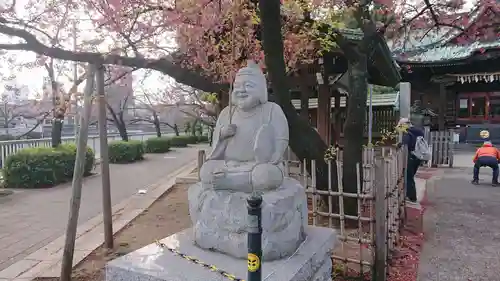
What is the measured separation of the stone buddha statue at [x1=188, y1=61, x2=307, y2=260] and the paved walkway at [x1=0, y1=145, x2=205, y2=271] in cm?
317

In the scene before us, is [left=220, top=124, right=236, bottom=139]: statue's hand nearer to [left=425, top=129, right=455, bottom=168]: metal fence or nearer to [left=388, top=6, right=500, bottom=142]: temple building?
[left=425, top=129, right=455, bottom=168]: metal fence

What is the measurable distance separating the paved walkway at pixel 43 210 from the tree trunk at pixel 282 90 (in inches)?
158

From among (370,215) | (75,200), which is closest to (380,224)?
(370,215)

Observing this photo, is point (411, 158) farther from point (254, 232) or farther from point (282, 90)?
point (254, 232)

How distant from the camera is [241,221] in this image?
284cm

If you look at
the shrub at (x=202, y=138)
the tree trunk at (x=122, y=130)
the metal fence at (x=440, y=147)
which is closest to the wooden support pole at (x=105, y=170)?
the metal fence at (x=440, y=147)

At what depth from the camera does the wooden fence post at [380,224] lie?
3.79 m

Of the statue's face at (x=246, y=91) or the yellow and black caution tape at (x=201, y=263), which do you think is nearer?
the yellow and black caution tape at (x=201, y=263)

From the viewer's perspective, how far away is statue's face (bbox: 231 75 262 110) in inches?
124

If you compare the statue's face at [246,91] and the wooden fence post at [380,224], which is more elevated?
the statue's face at [246,91]

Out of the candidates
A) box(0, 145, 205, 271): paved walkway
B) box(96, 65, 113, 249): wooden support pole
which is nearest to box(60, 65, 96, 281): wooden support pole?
box(96, 65, 113, 249): wooden support pole

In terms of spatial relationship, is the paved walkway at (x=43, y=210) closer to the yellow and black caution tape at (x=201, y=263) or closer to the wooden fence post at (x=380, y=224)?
the yellow and black caution tape at (x=201, y=263)

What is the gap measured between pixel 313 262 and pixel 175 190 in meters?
7.13

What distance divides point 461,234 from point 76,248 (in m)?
5.62
